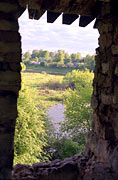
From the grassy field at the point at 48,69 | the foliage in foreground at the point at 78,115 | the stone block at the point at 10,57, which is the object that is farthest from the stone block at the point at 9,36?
the grassy field at the point at 48,69

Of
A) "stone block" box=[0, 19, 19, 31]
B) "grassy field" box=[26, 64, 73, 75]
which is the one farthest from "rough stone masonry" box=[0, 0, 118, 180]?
"grassy field" box=[26, 64, 73, 75]

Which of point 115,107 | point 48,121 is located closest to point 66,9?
point 115,107

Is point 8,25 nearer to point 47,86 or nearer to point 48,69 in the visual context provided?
point 47,86

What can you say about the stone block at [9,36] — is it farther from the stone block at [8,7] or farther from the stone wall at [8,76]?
the stone block at [8,7]

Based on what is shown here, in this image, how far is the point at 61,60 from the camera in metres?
54.7

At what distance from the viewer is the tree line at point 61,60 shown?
1685 inches

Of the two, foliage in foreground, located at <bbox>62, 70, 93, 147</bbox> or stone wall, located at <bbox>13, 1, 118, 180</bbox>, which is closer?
stone wall, located at <bbox>13, 1, 118, 180</bbox>

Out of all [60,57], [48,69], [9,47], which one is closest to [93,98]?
[9,47]

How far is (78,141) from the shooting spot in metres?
17.1

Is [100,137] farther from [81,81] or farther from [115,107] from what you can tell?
[81,81]

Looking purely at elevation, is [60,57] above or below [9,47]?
above

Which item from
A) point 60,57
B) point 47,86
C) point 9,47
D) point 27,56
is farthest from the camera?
point 27,56

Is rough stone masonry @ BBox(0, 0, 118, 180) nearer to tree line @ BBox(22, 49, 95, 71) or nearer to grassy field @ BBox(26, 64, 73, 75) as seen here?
tree line @ BBox(22, 49, 95, 71)

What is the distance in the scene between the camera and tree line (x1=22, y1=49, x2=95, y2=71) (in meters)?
42.8
